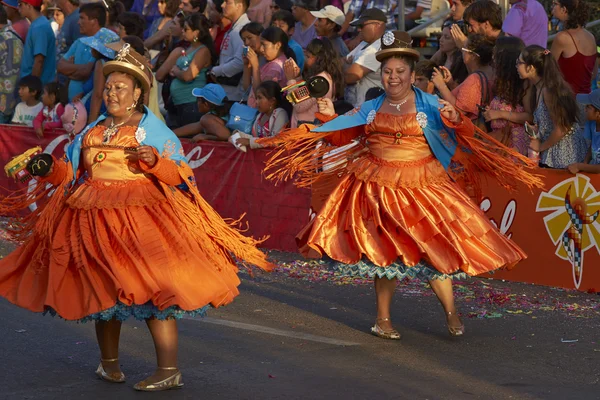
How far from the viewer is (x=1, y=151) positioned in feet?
44.9

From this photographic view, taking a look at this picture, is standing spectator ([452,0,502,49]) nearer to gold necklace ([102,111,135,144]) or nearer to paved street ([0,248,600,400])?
paved street ([0,248,600,400])

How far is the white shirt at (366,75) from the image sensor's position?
1065cm

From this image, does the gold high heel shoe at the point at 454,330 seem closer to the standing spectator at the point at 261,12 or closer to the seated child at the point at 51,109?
the standing spectator at the point at 261,12

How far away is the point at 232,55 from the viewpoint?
470 inches

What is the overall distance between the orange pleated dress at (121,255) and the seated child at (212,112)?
208 inches

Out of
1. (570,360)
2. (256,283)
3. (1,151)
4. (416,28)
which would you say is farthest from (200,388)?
(1,151)

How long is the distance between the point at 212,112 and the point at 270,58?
0.88 meters

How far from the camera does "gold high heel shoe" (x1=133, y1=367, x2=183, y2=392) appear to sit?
5.75 m

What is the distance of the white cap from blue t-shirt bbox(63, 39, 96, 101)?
2579 mm

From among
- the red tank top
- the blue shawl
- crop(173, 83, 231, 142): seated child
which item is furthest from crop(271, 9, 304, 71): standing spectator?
the blue shawl

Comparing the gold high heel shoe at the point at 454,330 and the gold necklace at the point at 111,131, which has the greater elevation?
the gold necklace at the point at 111,131

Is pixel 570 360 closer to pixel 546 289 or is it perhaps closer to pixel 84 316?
pixel 546 289

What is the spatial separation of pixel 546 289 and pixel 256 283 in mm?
2342

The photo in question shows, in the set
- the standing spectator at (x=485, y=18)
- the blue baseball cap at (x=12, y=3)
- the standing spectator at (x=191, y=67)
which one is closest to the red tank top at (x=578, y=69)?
the standing spectator at (x=485, y=18)
